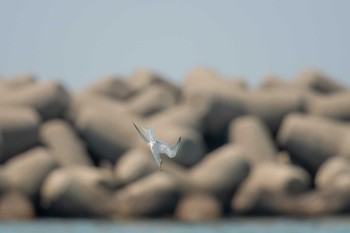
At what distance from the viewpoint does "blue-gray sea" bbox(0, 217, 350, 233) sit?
658 inches

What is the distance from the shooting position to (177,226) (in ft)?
57.5

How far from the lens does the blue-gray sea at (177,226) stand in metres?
16.7

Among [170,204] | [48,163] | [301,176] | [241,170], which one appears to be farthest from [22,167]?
[301,176]

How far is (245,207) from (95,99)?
4.57 metres

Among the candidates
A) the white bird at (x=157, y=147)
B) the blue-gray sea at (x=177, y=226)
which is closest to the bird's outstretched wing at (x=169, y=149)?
the white bird at (x=157, y=147)

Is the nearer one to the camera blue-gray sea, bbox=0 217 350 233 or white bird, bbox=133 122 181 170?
white bird, bbox=133 122 181 170

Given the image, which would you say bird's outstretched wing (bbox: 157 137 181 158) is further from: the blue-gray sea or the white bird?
the blue-gray sea

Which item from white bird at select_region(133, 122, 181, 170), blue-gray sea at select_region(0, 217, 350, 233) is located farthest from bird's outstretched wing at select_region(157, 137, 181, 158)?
blue-gray sea at select_region(0, 217, 350, 233)

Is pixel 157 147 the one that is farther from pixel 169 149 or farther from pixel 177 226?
pixel 177 226

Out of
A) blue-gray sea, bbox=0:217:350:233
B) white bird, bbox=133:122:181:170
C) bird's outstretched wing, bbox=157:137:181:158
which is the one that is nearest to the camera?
white bird, bbox=133:122:181:170

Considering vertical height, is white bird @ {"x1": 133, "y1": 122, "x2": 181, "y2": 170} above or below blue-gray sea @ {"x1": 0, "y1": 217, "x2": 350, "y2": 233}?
below

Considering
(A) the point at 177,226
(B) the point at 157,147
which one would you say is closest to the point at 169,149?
(B) the point at 157,147

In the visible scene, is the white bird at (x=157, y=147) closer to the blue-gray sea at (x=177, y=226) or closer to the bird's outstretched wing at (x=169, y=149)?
the bird's outstretched wing at (x=169, y=149)

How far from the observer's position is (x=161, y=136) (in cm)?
1941
